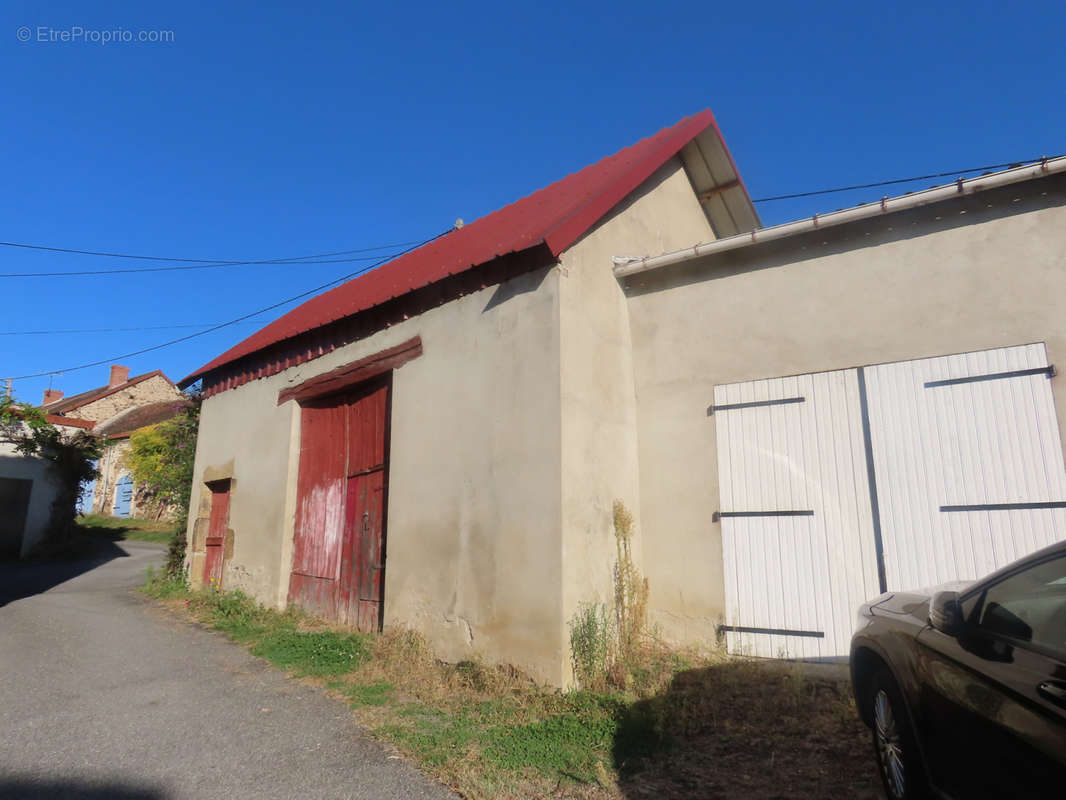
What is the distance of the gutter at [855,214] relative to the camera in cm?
492

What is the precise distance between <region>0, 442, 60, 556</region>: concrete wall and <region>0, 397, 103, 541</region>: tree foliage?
106mm

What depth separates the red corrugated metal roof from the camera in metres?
5.97

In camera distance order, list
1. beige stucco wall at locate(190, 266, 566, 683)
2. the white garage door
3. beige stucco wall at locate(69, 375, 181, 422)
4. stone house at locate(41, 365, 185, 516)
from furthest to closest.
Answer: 1. beige stucco wall at locate(69, 375, 181, 422)
2. stone house at locate(41, 365, 185, 516)
3. beige stucco wall at locate(190, 266, 566, 683)
4. the white garage door

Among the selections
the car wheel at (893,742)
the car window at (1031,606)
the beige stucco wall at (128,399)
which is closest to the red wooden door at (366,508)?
the car wheel at (893,742)

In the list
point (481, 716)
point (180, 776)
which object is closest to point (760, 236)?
point (481, 716)

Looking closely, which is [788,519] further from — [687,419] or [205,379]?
[205,379]

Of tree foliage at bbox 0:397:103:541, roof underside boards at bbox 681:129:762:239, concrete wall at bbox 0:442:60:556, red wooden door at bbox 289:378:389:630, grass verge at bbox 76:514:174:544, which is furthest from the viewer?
grass verge at bbox 76:514:174:544

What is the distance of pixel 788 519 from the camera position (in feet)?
17.9

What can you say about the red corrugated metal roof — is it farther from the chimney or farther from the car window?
the chimney

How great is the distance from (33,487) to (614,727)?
16.8 m

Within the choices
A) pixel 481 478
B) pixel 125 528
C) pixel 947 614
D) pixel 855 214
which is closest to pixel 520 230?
pixel 481 478

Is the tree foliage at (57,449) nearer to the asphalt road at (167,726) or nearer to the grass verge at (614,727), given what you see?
the asphalt road at (167,726)

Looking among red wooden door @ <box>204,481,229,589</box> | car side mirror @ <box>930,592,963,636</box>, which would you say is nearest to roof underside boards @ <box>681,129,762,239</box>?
car side mirror @ <box>930,592,963,636</box>

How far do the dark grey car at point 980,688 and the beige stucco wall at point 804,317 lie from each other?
8.70ft
